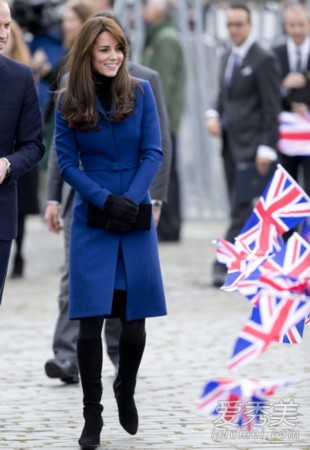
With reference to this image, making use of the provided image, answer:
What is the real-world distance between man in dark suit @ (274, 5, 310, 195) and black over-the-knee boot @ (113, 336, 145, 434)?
4.96 m

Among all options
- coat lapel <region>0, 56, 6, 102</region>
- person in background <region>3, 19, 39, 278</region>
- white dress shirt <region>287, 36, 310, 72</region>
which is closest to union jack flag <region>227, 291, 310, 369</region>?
coat lapel <region>0, 56, 6, 102</region>

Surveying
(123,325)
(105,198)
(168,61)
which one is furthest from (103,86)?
(168,61)

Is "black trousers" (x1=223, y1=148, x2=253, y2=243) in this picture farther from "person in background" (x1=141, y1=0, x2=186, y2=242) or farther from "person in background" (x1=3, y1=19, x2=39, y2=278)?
"person in background" (x1=141, y1=0, x2=186, y2=242)

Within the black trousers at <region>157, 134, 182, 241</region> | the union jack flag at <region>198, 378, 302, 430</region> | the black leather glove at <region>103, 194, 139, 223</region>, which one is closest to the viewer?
the union jack flag at <region>198, 378, 302, 430</region>

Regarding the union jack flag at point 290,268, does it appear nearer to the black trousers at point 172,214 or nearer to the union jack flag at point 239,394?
the union jack flag at point 239,394

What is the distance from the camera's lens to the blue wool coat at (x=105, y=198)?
618cm

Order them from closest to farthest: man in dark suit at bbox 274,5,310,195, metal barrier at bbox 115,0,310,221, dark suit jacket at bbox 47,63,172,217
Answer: dark suit jacket at bbox 47,63,172,217, man in dark suit at bbox 274,5,310,195, metal barrier at bbox 115,0,310,221

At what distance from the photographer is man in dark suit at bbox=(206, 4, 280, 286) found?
10930mm

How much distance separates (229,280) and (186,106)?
9.65m

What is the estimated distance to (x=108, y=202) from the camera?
241 inches

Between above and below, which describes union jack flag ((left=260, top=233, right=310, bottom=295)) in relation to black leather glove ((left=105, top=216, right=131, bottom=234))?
above

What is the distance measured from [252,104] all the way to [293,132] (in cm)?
43

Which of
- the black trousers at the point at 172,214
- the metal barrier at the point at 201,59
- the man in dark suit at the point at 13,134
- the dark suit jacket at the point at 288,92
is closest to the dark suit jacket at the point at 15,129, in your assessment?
the man in dark suit at the point at 13,134

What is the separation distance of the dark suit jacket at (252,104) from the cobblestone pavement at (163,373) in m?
1.16
